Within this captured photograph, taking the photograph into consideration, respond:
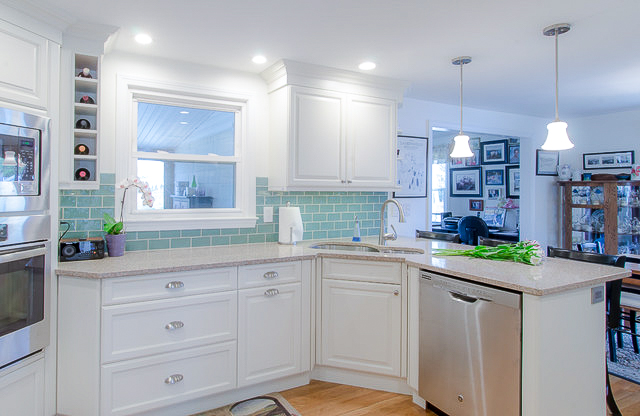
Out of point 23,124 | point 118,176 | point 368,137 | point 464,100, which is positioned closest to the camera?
point 23,124

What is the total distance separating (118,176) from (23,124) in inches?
31.2

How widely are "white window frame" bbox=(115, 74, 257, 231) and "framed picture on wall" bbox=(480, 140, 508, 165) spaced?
474 cm

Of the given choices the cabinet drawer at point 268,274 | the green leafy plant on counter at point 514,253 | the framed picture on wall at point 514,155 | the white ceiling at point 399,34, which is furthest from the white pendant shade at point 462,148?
the framed picture on wall at point 514,155

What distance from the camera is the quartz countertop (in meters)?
1.90

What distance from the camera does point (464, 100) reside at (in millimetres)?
4160

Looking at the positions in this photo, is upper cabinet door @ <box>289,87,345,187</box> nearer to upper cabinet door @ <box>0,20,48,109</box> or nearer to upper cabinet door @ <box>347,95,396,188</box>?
upper cabinet door @ <box>347,95,396,188</box>

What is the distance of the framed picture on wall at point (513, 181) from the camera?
20.3 feet

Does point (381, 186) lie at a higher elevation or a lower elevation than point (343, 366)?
higher

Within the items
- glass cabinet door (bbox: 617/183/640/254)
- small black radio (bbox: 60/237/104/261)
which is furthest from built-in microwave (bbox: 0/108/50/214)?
glass cabinet door (bbox: 617/183/640/254)

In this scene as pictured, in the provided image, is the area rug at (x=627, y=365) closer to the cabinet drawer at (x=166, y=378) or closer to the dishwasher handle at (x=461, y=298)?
the dishwasher handle at (x=461, y=298)

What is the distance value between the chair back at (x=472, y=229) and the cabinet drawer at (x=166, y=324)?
3996 millimetres

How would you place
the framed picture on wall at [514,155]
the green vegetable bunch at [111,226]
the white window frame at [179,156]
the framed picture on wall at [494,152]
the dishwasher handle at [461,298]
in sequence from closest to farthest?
the dishwasher handle at [461,298] < the green vegetable bunch at [111,226] < the white window frame at [179,156] < the framed picture on wall at [514,155] < the framed picture on wall at [494,152]

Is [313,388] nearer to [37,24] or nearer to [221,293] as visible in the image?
[221,293]

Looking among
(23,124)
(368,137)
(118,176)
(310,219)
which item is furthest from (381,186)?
(23,124)
